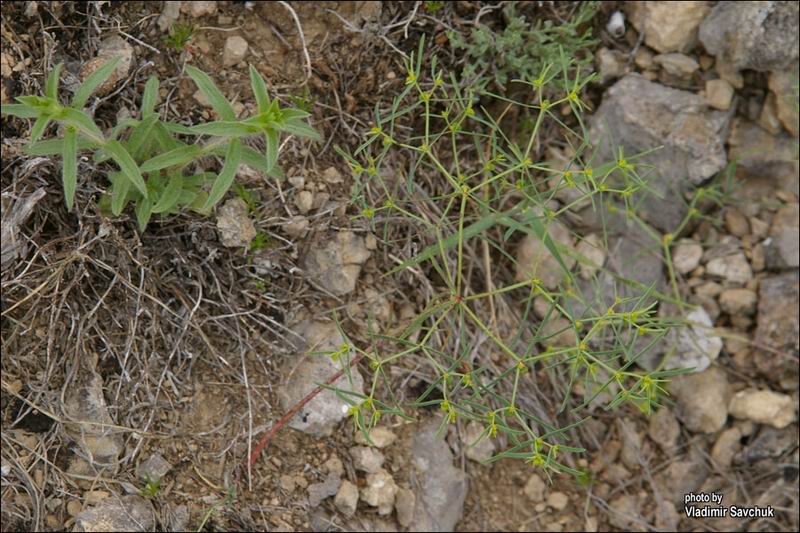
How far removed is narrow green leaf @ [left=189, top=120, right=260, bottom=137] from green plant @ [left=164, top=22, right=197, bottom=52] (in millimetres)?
810

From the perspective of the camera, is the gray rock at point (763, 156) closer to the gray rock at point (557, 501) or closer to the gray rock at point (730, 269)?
the gray rock at point (730, 269)

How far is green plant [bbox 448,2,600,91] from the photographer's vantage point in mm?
3277

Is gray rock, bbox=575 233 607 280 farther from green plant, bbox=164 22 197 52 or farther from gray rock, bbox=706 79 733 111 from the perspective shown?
green plant, bbox=164 22 197 52

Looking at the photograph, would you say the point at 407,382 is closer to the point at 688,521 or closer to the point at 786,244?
the point at 688,521

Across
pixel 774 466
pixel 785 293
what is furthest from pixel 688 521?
pixel 785 293

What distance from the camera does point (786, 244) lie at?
12.3 feet

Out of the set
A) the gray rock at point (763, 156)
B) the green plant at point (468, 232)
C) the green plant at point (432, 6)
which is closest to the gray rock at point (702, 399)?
the green plant at point (468, 232)

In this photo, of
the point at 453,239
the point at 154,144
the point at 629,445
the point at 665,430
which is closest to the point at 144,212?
the point at 154,144

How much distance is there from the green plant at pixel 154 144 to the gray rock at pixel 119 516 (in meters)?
1.00

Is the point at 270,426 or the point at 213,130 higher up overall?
the point at 213,130

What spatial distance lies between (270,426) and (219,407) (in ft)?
0.68

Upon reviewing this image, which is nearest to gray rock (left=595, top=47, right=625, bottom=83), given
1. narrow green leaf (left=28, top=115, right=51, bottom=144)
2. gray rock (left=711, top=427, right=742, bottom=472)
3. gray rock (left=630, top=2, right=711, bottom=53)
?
gray rock (left=630, top=2, right=711, bottom=53)

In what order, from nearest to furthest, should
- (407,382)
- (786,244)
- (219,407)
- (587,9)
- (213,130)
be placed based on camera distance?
(213,130)
(219,407)
(407,382)
(587,9)
(786,244)

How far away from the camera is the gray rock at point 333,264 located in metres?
3.17
